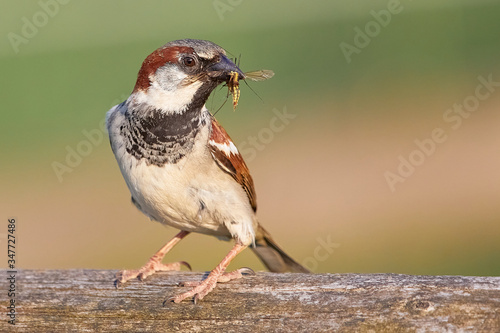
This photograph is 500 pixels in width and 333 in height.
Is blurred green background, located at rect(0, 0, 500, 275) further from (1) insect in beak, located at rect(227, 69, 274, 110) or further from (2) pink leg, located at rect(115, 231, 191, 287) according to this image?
(1) insect in beak, located at rect(227, 69, 274, 110)

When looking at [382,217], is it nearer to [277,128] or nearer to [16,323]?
[277,128]

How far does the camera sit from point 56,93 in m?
9.98

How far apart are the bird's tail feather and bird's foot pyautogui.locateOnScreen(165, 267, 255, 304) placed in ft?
3.19

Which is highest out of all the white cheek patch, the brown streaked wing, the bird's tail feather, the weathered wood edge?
the white cheek patch

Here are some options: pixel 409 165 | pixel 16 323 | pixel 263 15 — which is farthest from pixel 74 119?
pixel 16 323

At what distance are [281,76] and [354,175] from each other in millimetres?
2398

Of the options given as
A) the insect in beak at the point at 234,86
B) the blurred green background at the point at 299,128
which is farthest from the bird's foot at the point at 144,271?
the blurred green background at the point at 299,128

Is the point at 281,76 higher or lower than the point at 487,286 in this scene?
higher

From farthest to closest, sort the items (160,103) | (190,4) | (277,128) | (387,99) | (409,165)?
(190,4), (387,99), (277,128), (409,165), (160,103)

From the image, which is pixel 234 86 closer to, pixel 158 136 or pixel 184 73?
pixel 184 73

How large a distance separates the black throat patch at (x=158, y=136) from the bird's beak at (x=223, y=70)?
0.23 m

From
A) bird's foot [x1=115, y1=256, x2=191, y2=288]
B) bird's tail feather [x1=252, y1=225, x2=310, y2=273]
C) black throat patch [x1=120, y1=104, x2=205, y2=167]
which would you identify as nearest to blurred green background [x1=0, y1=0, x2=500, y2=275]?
bird's tail feather [x1=252, y1=225, x2=310, y2=273]

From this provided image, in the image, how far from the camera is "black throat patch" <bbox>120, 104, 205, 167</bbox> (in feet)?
10.7

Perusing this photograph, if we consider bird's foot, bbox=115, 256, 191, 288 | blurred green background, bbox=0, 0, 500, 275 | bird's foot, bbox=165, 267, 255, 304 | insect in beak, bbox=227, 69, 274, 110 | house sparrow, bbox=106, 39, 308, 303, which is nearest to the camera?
bird's foot, bbox=165, 267, 255, 304
